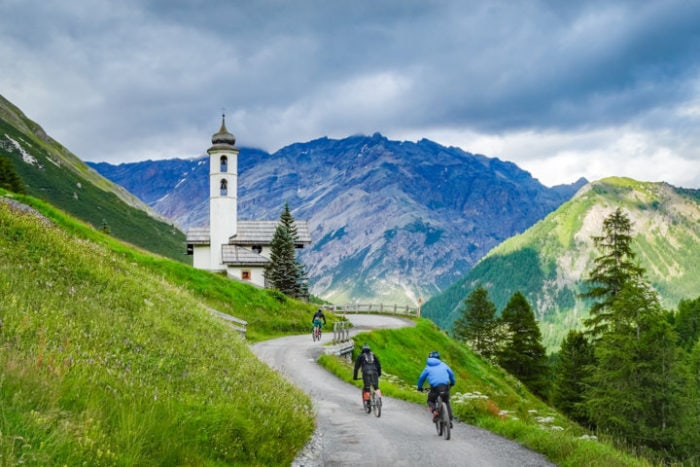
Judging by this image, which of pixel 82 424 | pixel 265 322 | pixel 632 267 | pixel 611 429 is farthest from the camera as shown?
pixel 265 322

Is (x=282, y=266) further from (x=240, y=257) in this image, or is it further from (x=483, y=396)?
(x=483, y=396)

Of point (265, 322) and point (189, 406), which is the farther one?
point (265, 322)

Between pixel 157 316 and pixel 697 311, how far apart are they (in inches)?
5157

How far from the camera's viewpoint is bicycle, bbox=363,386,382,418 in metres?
19.9

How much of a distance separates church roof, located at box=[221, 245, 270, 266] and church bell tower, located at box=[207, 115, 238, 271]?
2510 mm

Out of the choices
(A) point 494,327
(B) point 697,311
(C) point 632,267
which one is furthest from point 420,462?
(B) point 697,311

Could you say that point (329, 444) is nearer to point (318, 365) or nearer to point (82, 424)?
point (82, 424)

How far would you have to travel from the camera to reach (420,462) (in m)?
13.2

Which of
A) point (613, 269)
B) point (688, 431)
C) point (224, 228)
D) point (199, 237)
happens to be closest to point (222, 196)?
point (224, 228)

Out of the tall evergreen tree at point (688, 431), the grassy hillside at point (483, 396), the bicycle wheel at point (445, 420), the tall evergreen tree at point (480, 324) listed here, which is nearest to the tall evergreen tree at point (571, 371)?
the grassy hillside at point (483, 396)

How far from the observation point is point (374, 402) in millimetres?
20031

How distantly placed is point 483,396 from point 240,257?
173 ft

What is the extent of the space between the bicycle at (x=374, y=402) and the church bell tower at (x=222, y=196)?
5626cm

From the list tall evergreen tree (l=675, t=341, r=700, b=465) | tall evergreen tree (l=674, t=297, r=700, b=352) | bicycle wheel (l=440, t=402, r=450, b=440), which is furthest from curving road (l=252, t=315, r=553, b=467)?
tall evergreen tree (l=674, t=297, r=700, b=352)
